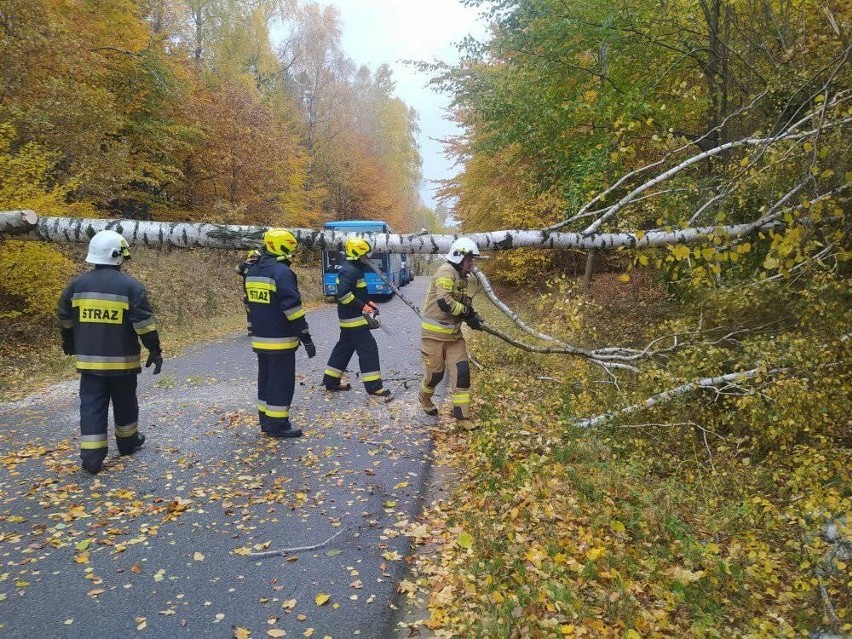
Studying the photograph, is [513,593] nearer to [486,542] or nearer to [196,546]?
[486,542]

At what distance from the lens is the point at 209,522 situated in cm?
393

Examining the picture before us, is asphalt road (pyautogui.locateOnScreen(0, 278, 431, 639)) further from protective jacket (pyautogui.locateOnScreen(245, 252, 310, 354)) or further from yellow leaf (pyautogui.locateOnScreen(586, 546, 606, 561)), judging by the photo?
yellow leaf (pyautogui.locateOnScreen(586, 546, 606, 561))

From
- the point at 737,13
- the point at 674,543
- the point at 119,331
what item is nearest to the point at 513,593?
the point at 674,543

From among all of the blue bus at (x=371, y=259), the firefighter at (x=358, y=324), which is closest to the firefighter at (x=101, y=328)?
the firefighter at (x=358, y=324)

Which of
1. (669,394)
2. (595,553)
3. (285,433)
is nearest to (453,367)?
(285,433)

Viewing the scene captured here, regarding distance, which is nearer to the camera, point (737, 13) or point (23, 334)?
point (737, 13)

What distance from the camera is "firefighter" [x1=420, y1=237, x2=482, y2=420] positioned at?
→ 5848 mm

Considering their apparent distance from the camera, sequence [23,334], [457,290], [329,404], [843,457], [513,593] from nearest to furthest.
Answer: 1. [513,593]
2. [843,457]
3. [457,290]
4. [329,404]
5. [23,334]

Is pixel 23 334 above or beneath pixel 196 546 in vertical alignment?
above

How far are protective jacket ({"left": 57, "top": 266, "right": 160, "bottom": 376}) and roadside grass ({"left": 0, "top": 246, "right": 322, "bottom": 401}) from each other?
12.2 ft

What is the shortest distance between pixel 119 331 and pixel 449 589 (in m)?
3.67

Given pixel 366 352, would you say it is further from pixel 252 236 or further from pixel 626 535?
pixel 626 535

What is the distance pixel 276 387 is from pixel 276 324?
68 cm

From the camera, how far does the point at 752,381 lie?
5367 millimetres
